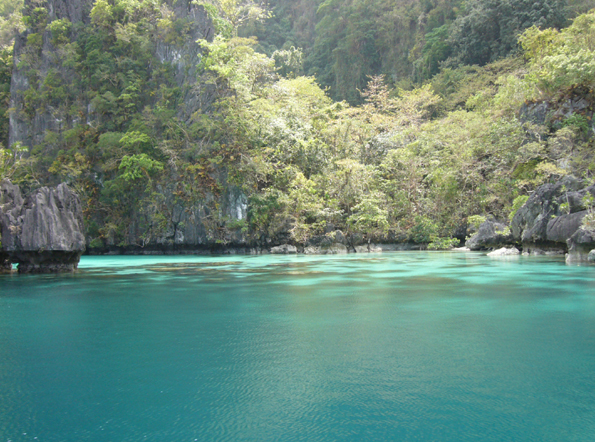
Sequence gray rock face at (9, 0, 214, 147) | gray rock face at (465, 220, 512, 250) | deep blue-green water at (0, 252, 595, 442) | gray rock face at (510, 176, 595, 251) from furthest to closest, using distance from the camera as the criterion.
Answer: gray rock face at (9, 0, 214, 147), gray rock face at (465, 220, 512, 250), gray rock face at (510, 176, 595, 251), deep blue-green water at (0, 252, 595, 442)

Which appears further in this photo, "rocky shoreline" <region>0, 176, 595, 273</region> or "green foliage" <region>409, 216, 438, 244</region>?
"green foliage" <region>409, 216, 438, 244</region>

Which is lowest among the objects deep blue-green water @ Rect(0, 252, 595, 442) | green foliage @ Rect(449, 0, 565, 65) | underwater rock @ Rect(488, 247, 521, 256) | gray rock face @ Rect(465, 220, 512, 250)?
deep blue-green water @ Rect(0, 252, 595, 442)

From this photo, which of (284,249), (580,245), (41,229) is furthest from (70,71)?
(580,245)

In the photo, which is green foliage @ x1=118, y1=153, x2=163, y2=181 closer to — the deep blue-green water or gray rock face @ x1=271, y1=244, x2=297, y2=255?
gray rock face @ x1=271, y1=244, x2=297, y2=255

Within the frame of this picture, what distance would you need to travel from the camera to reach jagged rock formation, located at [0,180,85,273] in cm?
1065

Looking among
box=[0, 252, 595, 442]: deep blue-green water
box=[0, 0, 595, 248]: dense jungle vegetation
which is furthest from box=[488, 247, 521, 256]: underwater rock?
box=[0, 252, 595, 442]: deep blue-green water

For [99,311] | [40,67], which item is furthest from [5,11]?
[99,311]

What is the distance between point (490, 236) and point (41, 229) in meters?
15.9

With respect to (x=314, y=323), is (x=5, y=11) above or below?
above

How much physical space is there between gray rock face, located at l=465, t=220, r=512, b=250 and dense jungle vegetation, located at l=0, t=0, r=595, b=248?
1.24 m

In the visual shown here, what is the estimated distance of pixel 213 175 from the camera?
66.9 ft

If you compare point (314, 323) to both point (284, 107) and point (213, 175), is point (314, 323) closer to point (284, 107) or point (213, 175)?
point (213, 175)

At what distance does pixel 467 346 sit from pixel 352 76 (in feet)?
117

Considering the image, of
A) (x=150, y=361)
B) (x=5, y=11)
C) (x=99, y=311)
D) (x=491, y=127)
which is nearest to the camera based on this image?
(x=150, y=361)
